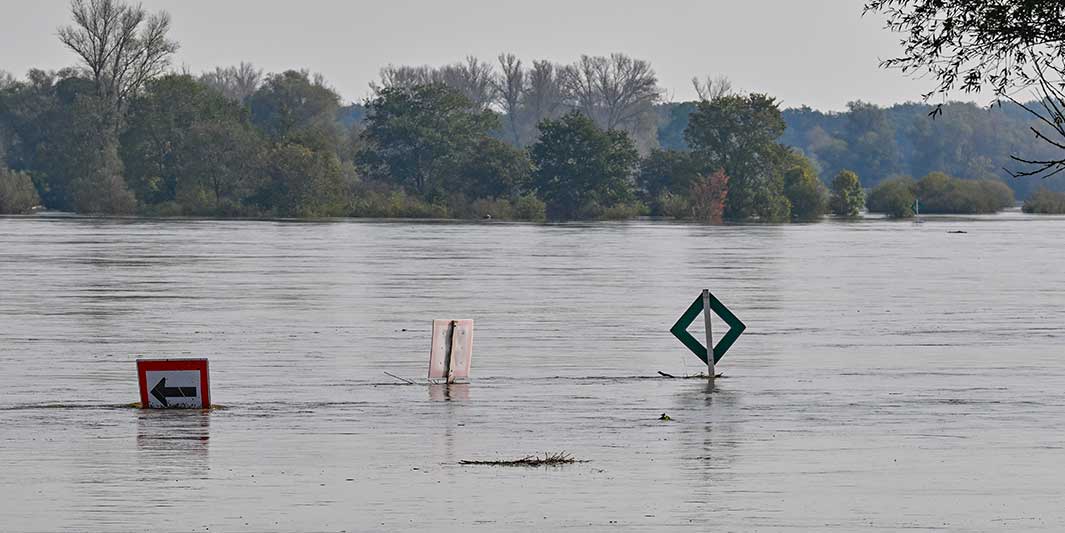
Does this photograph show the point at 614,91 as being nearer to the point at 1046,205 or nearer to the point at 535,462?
the point at 1046,205

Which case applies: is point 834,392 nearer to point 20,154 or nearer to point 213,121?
point 213,121

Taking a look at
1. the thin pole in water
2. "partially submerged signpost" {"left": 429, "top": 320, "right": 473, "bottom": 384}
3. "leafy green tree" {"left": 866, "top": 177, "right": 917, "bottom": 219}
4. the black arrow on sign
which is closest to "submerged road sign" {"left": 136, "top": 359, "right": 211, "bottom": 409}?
the black arrow on sign

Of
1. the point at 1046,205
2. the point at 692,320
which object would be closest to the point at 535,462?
the point at 692,320

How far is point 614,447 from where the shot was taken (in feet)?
53.1

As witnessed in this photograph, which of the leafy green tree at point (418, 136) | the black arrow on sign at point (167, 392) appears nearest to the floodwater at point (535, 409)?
the black arrow on sign at point (167, 392)

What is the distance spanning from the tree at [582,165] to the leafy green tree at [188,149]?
63.8 ft

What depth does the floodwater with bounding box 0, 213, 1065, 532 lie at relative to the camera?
12891 mm

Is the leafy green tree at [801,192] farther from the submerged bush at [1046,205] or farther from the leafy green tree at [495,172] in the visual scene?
the submerged bush at [1046,205]

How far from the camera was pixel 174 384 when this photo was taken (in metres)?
18.8

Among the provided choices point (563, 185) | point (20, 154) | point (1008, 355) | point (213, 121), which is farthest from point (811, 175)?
point (1008, 355)

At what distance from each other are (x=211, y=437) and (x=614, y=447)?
11.5 feet

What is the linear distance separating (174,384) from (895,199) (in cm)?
12808

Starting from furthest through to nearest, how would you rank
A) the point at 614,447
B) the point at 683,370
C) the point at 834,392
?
the point at 683,370 < the point at 834,392 < the point at 614,447

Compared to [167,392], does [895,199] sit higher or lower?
lower
